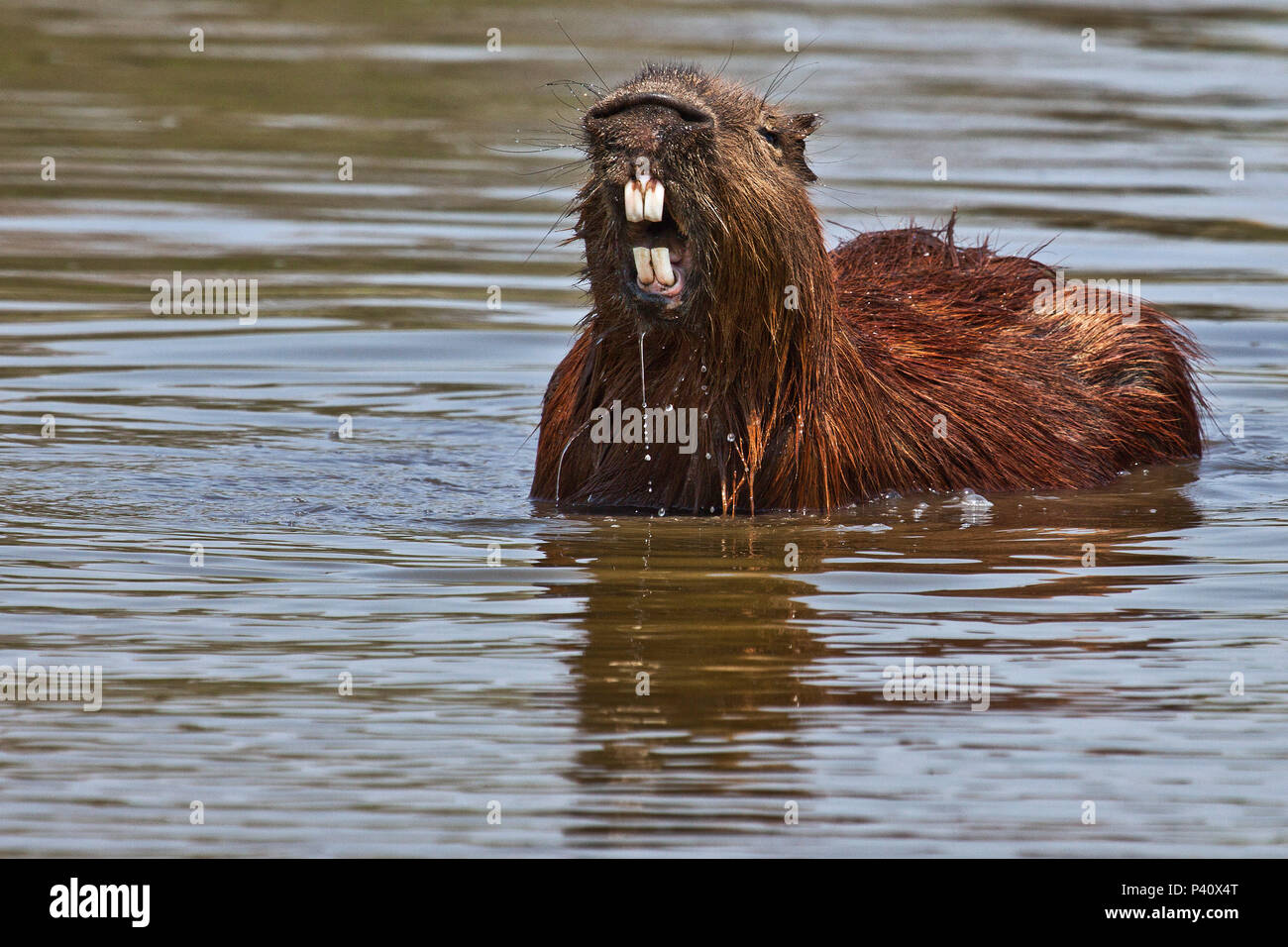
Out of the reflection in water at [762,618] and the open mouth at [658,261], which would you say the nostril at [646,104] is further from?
the reflection in water at [762,618]

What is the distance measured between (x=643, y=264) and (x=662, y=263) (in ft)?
0.20

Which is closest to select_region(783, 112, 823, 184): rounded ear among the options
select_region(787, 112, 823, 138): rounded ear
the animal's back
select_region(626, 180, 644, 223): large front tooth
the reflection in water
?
select_region(787, 112, 823, 138): rounded ear

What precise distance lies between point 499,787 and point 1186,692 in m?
2.00

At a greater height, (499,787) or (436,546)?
(436,546)

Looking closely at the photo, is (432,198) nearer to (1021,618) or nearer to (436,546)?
(436,546)

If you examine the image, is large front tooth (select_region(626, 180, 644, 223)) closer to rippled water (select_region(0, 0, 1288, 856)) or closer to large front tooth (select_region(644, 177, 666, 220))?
large front tooth (select_region(644, 177, 666, 220))

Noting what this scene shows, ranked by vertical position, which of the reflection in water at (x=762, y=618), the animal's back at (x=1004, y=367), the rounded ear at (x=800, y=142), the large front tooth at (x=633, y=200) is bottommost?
the reflection in water at (x=762, y=618)

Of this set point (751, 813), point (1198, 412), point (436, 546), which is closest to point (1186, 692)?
point (751, 813)

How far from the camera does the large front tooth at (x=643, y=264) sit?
743 centimetres

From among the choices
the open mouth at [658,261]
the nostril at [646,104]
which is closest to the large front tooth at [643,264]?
the open mouth at [658,261]

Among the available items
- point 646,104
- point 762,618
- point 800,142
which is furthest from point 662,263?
point 762,618

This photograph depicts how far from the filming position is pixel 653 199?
725 cm

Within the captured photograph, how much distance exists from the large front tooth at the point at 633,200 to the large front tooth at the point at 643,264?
0.23 metres

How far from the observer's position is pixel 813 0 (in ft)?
78.4
